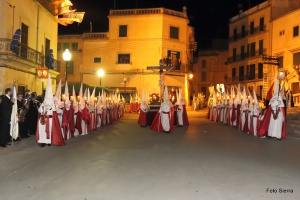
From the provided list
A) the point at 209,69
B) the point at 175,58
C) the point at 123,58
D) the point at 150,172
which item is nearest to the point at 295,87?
the point at 175,58

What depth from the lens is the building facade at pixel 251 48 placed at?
41.8 metres

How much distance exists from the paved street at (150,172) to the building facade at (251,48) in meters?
32.2

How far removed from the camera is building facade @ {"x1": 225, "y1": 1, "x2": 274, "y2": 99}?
41.8 m

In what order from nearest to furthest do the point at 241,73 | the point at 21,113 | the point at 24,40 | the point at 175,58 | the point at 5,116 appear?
the point at 5,116, the point at 21,113, the point at 24,40, the point at 175,58, the point at 241,73

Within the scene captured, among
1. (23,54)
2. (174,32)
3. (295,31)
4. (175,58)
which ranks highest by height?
Result: (174,32)

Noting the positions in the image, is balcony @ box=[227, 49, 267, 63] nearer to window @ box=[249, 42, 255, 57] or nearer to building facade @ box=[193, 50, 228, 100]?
window @ box=[249, 42, 255, 57]

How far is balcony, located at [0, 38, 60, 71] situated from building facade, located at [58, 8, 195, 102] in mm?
14103

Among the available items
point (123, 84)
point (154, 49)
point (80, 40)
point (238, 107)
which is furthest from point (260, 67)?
point (238, 107)

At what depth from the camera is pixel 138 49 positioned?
39.8m

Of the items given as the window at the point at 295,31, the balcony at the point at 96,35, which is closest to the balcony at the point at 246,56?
the window at the point at 295,31

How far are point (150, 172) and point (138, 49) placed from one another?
110ft

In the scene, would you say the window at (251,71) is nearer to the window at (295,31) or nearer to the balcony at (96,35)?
the window at (295,31)

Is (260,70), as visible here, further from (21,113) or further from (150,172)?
(150,172)

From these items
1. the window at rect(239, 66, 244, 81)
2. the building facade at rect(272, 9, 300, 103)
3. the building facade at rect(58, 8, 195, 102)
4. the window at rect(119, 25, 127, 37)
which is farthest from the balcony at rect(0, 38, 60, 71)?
the window at rect(239, 66, 244, 81)
